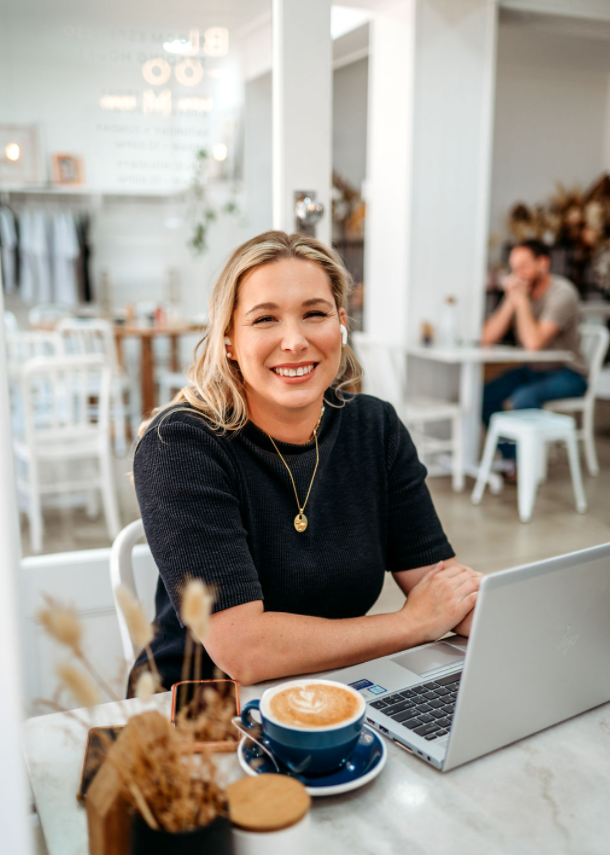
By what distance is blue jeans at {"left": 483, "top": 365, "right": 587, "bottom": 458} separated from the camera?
4441 mm

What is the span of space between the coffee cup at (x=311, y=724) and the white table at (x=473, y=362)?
11.6ft

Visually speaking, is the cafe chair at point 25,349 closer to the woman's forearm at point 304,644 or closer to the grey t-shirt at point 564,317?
the woman's forearm at point 304,644

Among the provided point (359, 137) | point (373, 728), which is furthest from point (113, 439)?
point (359, 137)

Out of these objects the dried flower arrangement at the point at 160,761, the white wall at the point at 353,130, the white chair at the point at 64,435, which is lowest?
the white chair at the point at 64,435

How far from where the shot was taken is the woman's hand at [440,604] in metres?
1.07

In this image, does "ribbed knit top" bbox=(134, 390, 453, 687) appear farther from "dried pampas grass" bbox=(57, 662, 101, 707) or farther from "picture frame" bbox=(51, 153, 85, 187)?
"picture frame" bbox=(51, 153, 85, 187)

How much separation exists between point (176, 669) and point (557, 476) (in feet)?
12.3

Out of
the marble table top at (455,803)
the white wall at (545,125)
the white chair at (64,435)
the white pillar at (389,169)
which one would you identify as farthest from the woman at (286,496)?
the white wall at (545,125)

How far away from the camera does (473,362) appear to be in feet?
14.2

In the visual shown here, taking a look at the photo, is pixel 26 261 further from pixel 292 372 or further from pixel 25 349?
pixel 292 372

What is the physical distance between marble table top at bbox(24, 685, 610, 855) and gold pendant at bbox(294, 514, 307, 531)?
0.43 metres

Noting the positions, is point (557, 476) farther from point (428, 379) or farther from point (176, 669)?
point (176, 669)

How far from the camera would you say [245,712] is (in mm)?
756

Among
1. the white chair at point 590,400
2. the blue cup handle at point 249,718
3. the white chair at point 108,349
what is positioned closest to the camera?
the blue cup handle at point 249,718
